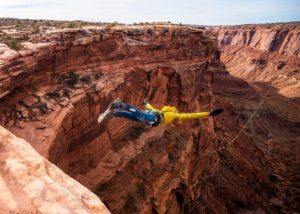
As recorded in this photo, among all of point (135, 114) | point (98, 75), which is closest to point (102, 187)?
point (135, 114)

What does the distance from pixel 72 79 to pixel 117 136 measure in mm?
4868

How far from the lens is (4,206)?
198 inches

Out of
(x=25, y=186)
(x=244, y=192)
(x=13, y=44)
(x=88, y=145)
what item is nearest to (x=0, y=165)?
(x=25, y=186)

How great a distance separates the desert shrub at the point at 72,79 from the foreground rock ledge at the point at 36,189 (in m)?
9.16

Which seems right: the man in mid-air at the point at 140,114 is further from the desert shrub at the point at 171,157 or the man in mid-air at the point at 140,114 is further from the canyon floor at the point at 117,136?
the desert shrub at the point at 171,157

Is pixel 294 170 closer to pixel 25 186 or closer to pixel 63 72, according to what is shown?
pixel 63 72

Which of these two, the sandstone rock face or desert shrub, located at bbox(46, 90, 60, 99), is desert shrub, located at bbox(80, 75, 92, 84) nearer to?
desert shrub, located at bbox(46, 90, 60, 99)

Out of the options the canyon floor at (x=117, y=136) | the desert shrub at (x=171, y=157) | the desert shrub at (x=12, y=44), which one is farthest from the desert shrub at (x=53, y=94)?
the desert shrub at (x=171, y=157)

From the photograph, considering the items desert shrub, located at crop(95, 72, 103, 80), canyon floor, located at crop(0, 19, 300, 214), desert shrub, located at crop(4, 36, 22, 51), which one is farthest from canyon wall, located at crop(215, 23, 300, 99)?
desert shrub, located at crop(4, 36, 22, 51)

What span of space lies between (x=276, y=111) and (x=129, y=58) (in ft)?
136

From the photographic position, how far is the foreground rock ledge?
200 inches

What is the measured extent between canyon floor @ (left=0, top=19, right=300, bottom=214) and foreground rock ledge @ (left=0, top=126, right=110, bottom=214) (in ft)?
0.06

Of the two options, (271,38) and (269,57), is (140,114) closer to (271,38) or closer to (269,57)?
(269,57)

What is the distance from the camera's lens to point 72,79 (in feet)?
52.0
